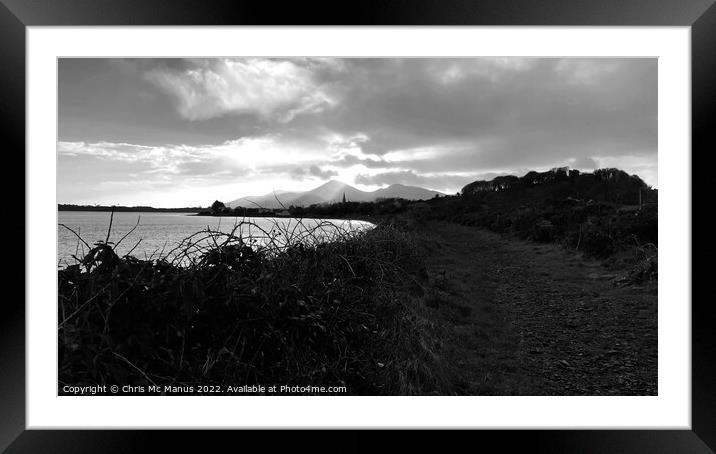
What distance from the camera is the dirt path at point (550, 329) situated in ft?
8.99

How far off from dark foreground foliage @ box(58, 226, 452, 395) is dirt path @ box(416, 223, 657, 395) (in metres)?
0.70

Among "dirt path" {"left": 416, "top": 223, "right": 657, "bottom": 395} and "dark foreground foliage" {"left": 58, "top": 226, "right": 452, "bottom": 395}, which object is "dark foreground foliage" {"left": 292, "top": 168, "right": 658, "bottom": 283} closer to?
"dirt path" {"left": 416, "top": 223, "right": 657, "bottom": 395}

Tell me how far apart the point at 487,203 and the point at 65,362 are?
11.5 metres

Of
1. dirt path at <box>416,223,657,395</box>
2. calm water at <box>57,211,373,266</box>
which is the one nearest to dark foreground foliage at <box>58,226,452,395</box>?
calm water at <box>57,211,373,266</box>

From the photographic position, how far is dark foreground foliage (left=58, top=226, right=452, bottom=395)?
1959 mm

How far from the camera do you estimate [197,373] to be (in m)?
2.11
